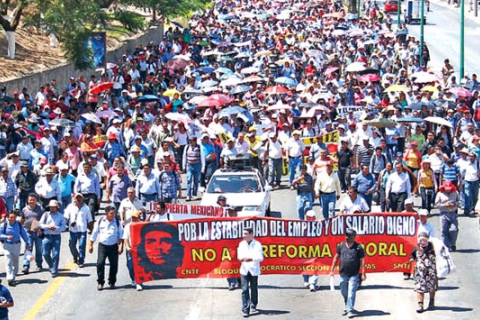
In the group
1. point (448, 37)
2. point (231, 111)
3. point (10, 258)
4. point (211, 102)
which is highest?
point (448, 37)

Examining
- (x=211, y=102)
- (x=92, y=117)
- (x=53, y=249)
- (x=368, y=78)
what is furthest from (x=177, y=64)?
(x=53, y=249)

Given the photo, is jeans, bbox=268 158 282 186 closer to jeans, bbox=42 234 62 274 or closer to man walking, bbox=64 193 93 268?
man walking, bbox=64 193 93 268

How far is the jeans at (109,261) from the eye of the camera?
21.8m

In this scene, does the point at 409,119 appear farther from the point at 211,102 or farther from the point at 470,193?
the point at 211,102

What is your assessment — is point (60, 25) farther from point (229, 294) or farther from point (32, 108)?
point (229, 294)

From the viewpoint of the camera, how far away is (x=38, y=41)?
53.2m

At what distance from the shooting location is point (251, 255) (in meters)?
20.4

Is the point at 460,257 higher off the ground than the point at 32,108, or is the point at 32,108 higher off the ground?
the point at 32,108

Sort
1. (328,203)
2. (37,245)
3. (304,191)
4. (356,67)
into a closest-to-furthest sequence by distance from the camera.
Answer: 1. (37,245)
2. (304,191)
3. (328,203)
4. (356,67)

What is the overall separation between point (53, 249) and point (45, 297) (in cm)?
170

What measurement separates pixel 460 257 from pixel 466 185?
4.34 meters

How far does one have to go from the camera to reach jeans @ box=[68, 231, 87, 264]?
23.7m

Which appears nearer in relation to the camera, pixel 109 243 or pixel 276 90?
pixel 109 243

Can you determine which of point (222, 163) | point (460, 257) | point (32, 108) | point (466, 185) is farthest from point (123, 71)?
point (460, 257)
